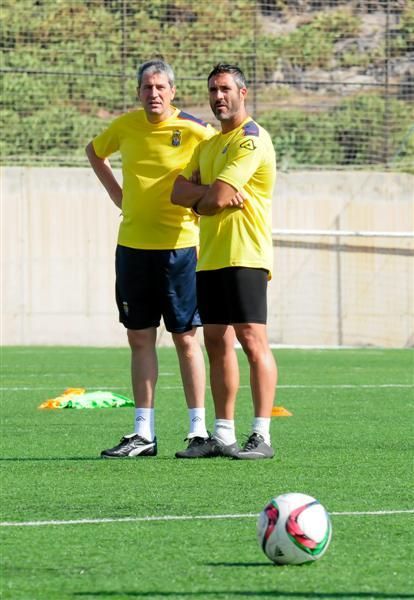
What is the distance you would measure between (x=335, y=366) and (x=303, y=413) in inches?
206

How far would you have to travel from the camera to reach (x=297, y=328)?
19.7 m

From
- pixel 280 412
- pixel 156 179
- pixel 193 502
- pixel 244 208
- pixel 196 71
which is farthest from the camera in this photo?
pixel 196 71

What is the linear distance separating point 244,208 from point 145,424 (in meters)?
Answer: 1.28

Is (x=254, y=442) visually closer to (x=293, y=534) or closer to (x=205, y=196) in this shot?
(x=205, y=196)

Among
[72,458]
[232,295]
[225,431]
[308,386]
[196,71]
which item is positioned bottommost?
[308,386]

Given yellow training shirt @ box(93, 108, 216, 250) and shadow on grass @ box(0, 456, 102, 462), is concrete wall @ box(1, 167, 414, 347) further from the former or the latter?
shadow on grass @ box(0, 456, 102, 462)

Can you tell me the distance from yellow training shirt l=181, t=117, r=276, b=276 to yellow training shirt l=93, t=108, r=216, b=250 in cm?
23

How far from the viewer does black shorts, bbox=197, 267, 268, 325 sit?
267 inches

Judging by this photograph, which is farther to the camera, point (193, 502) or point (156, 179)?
point (156, 179)

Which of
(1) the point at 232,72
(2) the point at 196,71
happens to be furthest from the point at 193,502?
(2) the point at 196,71

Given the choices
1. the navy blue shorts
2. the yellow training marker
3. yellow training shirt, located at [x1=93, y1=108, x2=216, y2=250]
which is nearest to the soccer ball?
the navy blue shorts

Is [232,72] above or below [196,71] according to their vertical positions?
below

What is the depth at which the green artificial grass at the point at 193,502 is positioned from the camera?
390cm

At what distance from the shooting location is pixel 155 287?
7.14 m
